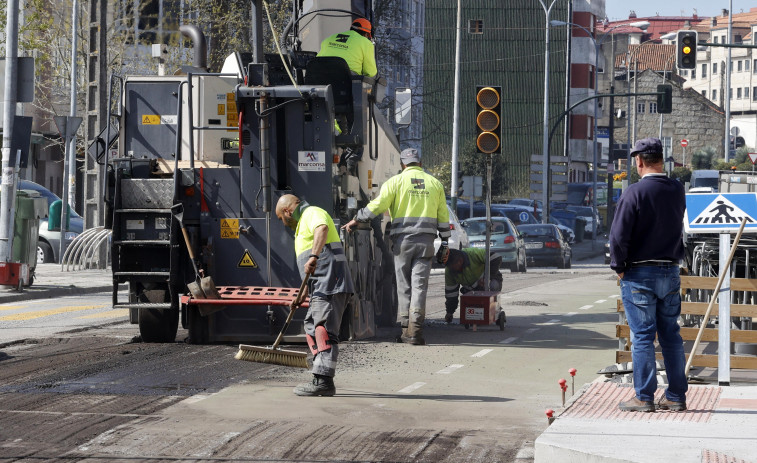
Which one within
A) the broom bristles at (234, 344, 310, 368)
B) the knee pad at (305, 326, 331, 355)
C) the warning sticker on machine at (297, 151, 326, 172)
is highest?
the warning sticker on machine at (297, 151, 326, 172)

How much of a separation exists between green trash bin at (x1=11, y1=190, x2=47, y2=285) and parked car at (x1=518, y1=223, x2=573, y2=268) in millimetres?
17614

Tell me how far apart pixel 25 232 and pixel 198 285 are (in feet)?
35.8

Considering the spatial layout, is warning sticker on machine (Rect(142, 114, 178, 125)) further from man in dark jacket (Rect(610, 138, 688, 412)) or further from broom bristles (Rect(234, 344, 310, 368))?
man in dark jacket (Rect(610, 138, 688, 412))

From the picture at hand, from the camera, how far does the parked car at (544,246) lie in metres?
37.0

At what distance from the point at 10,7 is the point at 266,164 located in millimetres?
10591

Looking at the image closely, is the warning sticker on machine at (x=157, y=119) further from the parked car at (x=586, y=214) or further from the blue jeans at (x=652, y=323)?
the parked car at (x=586, y=214)

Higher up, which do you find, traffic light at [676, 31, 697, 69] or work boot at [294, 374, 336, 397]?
traffic light at [676, 31, 697, 69]

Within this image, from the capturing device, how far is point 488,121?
16.6m

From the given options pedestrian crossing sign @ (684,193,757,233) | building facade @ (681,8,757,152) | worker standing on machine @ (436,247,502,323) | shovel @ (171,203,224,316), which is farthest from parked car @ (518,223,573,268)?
building facade @ (681,8,757,152)

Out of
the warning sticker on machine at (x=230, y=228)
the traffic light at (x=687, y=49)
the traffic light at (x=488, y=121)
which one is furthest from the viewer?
the traffic light at (x=687, y=49)

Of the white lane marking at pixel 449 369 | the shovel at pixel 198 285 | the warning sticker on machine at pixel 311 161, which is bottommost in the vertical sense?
the white lane marking at pixel 449 369

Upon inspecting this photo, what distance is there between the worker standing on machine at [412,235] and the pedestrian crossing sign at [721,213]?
4.02 m

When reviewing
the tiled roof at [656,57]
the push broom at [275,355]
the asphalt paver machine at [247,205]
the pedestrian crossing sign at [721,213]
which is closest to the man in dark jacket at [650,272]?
the pedestrian crossing sign at [721,213]

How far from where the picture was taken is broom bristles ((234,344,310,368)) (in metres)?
9.88
